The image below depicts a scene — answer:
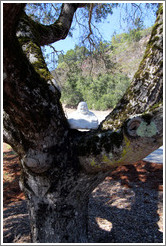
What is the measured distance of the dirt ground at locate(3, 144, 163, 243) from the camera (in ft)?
9.43

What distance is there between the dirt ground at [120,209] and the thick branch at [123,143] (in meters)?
1.52

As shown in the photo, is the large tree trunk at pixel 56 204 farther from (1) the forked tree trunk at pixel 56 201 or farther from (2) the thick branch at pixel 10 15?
(2) the thick branch at pixel 10 15

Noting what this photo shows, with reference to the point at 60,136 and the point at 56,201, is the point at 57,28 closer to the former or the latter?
the point at 60,136

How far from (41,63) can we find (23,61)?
60 cm

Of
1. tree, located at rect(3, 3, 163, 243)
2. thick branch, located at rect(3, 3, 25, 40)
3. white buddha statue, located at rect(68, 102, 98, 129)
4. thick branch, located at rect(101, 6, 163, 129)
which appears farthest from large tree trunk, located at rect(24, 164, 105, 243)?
thick branch, located at rect(3, 3, 25, 40)

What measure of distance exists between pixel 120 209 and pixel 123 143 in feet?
8.37

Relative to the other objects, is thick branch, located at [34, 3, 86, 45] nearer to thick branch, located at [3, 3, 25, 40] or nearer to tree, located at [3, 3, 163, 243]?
tree, located at [3, 3, 163, 243]

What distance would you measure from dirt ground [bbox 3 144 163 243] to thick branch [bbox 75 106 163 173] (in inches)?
59.7

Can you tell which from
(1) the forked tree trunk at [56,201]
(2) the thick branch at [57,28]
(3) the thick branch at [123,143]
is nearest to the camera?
(3) the thick branch at [123,143]

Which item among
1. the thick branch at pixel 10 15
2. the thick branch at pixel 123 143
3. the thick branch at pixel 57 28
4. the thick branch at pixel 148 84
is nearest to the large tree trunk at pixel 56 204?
the thick branch at pixel 123 143

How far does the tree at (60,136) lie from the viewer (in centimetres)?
153

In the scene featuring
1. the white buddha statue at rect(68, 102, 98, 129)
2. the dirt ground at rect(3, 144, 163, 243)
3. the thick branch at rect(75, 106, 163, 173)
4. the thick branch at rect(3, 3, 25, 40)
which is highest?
the thick branch at rect(3, 3, 25, 40)

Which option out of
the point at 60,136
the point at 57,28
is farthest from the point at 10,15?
the point at 57,28

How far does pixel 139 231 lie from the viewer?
296 cm
